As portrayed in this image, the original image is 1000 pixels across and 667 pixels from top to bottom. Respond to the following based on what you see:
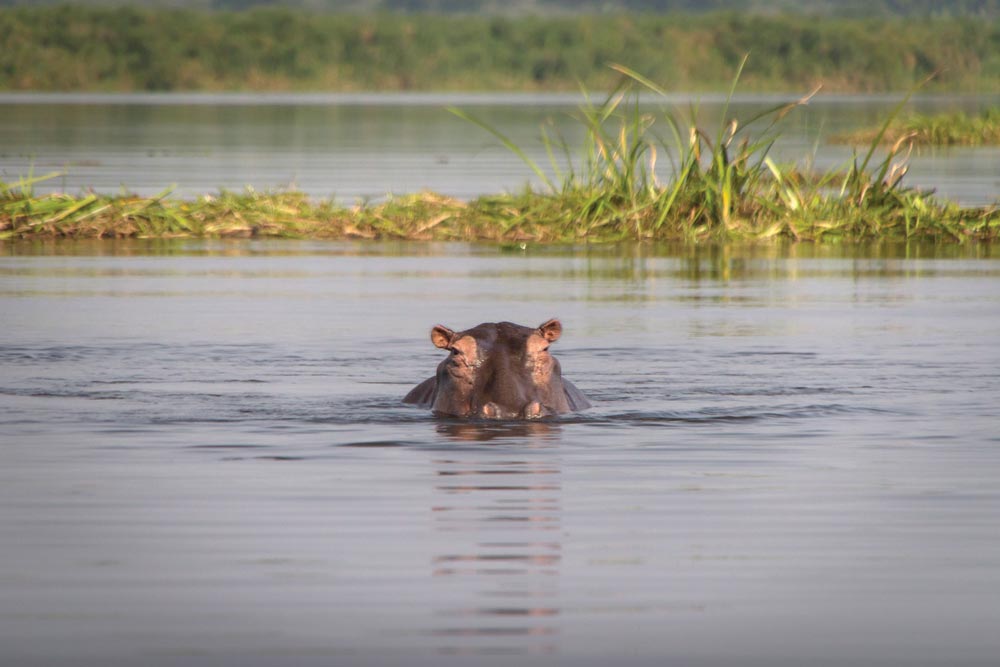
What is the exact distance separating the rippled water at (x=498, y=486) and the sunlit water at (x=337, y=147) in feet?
21.4

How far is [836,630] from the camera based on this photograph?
17.3 ft

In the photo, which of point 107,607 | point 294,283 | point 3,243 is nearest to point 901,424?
point 107,607

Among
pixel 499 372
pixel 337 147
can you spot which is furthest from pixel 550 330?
pixel 337 147

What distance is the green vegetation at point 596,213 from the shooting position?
1934cm

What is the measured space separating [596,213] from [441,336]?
10.8 m

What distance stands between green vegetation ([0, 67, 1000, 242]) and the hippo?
9962 mm

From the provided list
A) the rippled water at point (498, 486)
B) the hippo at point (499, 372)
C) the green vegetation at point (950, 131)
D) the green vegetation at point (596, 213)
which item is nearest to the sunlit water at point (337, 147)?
the green vegetation at point (950, 131)

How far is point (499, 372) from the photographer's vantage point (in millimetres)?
8984

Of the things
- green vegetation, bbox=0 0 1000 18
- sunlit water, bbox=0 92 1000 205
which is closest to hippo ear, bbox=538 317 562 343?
sunlit water, bbox=0 92 1000 205

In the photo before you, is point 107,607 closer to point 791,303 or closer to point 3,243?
point 791,303

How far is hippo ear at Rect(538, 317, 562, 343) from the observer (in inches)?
347

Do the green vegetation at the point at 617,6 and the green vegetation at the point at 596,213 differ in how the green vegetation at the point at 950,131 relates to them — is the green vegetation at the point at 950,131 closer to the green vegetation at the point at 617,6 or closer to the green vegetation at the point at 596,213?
the green vegetation at the point at 596,213

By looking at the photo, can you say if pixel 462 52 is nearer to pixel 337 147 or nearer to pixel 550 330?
pixel 337 147

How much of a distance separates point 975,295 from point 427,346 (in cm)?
491
